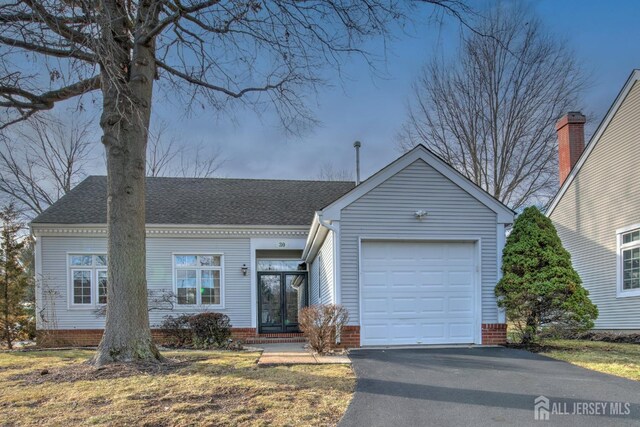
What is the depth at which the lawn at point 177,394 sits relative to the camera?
438 cm

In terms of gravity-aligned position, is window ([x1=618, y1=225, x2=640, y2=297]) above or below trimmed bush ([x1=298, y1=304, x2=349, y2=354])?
above

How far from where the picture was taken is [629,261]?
11969 millimetres

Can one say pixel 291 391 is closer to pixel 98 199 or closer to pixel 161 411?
pixel 161 411

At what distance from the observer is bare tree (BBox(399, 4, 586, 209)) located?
64.6 feet

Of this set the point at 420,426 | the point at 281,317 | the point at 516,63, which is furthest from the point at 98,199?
the point at 516,63

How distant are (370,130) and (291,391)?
1328 cm

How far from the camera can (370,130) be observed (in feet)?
56.5

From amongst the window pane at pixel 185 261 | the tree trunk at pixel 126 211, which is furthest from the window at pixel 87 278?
the tree trunk at pixel 126 211

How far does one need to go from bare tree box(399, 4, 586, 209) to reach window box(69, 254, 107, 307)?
52.5ft

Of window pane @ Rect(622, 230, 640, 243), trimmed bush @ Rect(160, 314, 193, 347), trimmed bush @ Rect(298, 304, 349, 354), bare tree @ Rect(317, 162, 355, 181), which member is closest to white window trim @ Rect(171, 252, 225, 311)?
trimmed bush @ Rect(160, 314, 193, 347)

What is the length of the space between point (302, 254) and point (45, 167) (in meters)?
18.6

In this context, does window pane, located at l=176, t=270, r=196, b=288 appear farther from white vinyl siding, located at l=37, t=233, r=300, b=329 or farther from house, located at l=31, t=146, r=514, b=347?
white vinyl siding, located at l=37, t=233, r=300, b=329

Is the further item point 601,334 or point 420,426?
point 601,334

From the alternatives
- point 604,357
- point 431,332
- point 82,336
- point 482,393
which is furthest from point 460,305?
point 82,336
